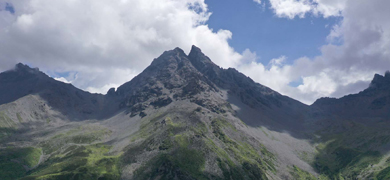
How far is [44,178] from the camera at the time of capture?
196625 millimetres
